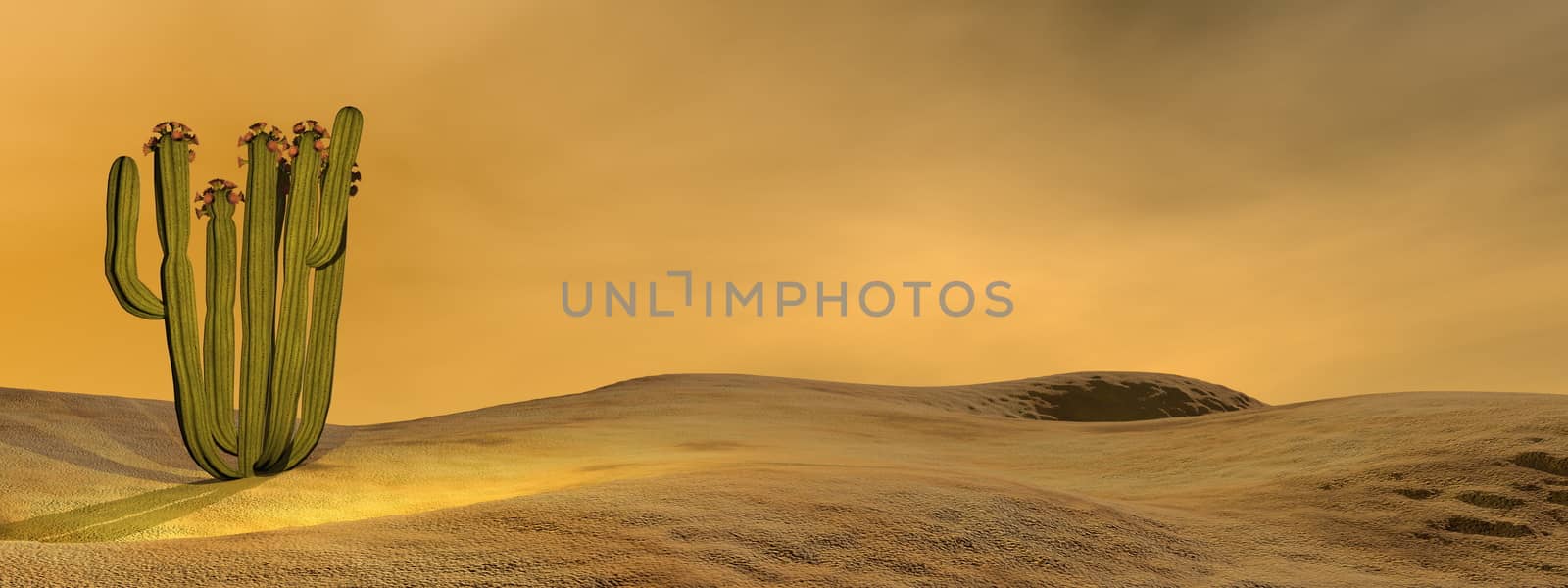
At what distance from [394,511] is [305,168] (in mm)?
2953

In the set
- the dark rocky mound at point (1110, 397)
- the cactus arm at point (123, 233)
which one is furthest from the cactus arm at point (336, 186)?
the dark rocky mound at point (1110, 397)

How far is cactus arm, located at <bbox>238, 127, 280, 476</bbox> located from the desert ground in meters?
0.58

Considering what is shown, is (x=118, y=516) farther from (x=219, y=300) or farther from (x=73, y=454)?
(x=73, y=454)

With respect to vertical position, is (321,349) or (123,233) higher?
(123,233)

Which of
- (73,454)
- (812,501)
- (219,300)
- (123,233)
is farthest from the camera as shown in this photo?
(73,454)

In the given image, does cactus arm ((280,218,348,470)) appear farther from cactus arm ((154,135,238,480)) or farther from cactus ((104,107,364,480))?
cactus arm ((154,135,238,480))

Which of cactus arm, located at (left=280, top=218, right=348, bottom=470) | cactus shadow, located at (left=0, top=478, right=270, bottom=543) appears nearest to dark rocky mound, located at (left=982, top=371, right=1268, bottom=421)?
cactus arm, located at (left=280, top=218, right=348, bottom=470)

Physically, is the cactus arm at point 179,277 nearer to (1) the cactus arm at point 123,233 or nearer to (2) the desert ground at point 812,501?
(1) the cactus arm at point 123,233

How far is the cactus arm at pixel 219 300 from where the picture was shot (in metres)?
7.36

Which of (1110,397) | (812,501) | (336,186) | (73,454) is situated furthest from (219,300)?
(1110,397)

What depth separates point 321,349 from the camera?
783 centimetres

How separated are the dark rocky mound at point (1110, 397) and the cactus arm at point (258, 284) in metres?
12.0

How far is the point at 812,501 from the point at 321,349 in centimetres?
487

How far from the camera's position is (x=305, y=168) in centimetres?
768
